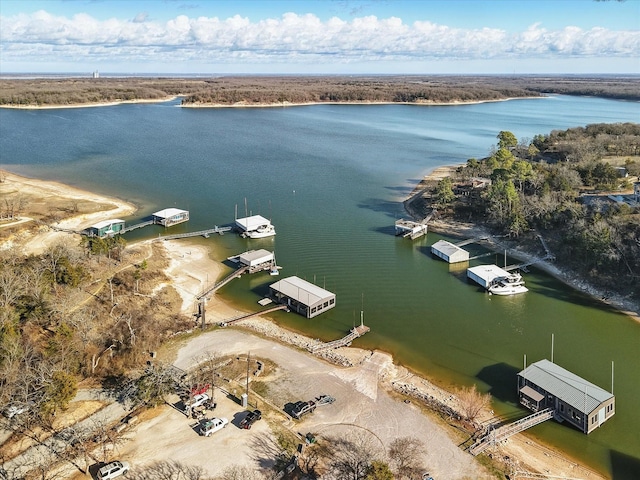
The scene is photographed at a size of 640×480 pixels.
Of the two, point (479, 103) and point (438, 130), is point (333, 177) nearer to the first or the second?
point (438, 130)

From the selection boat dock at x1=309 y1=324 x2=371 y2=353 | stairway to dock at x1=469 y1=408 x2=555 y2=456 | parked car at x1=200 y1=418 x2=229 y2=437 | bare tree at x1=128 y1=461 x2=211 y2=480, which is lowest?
stairway to dock at x1=469 y1=408 x2=555 y2=456

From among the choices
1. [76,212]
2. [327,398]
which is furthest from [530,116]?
[327,398]

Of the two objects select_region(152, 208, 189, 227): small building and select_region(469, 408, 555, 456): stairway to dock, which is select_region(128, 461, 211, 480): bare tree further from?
select_region(152, 208, 189, 227): small building

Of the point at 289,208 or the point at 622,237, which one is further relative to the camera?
the point at 289,208

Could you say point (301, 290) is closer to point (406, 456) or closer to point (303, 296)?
point (303, 296)

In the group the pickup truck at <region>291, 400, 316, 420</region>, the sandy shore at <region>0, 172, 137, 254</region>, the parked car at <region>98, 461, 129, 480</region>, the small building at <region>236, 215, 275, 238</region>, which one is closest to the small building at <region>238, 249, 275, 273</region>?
the small building at <region>236, 215, 275, 238</region>

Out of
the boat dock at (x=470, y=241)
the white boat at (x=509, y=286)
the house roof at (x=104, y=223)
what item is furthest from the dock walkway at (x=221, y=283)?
the boat dock at (x=470, y=241)
